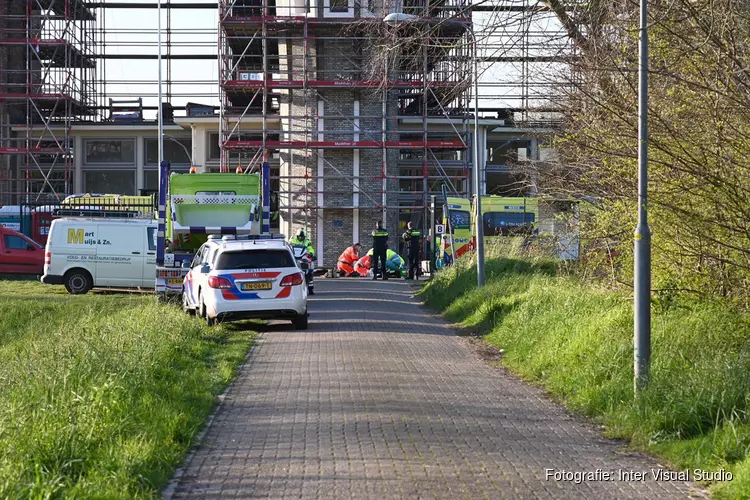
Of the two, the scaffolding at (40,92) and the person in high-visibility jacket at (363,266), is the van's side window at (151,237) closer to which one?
the person in high-visibility jacket at (363,266)

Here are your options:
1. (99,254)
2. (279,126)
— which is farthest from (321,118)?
(99,254)

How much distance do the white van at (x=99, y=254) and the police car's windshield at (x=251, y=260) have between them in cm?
1067

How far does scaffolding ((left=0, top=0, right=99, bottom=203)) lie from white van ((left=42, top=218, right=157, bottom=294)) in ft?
67.5

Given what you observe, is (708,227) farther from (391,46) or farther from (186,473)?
(186,473)

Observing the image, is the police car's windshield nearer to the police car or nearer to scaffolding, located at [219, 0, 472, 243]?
the police car

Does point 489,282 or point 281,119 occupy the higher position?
point 281,119

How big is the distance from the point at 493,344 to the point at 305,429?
833 cm

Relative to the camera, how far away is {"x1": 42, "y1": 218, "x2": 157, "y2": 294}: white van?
30.2m

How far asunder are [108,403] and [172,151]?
51.8m

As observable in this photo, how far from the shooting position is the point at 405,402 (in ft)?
36.2

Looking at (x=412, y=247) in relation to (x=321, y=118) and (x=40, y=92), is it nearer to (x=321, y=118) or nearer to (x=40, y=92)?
(x=321, y=118)

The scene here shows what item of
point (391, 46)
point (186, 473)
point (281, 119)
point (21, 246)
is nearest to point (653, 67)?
point (391, 46)

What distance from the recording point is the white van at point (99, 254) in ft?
98.9

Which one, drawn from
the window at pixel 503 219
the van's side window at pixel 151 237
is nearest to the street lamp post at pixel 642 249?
the van's side window at pixel 151 237
